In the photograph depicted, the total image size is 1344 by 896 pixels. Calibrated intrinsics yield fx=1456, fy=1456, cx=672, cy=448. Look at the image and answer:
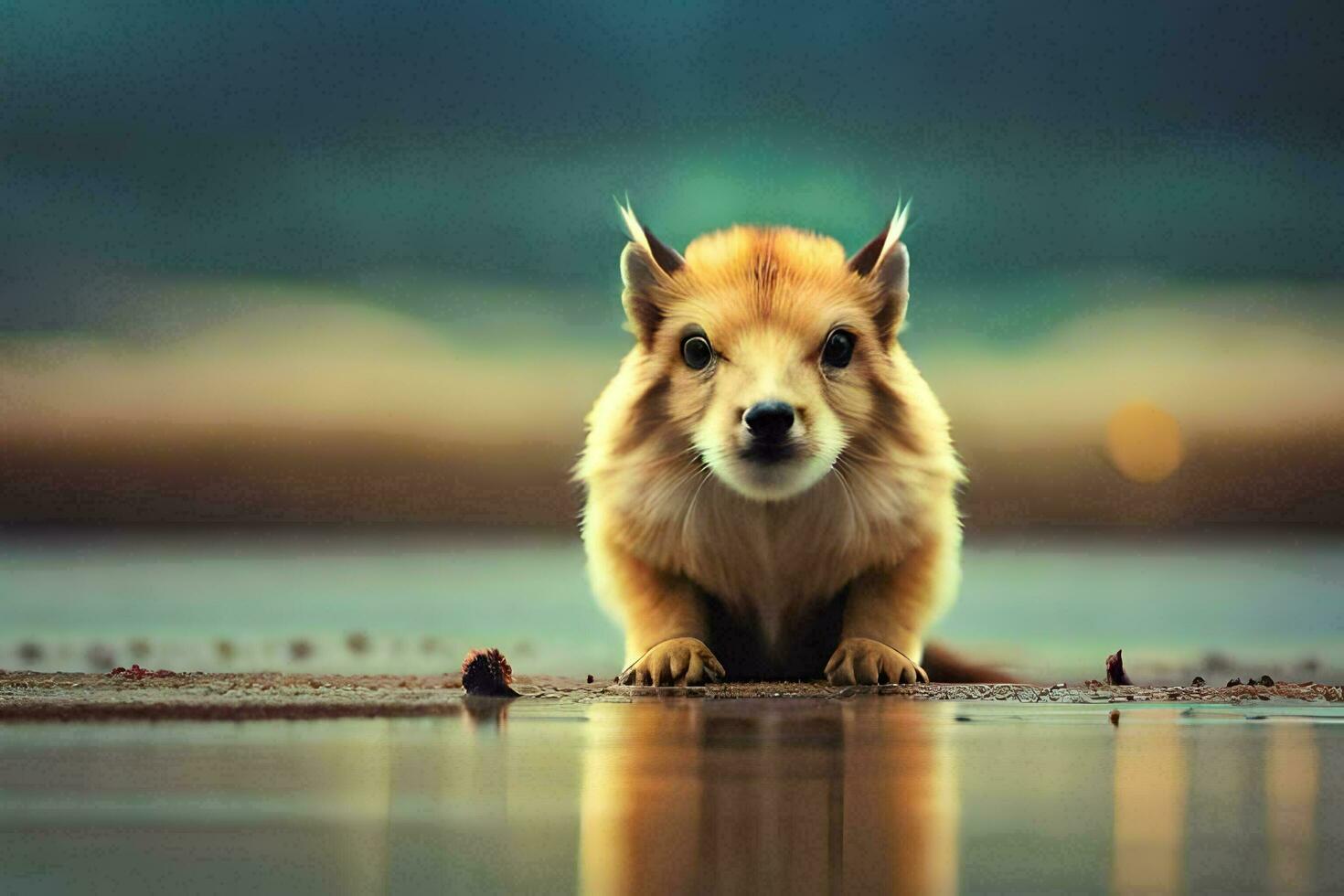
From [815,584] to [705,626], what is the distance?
271mm

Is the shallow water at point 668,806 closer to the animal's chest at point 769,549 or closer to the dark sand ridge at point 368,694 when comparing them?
the dark sand ridge at point 368,694

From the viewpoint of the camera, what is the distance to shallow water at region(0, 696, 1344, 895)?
1.28 metres

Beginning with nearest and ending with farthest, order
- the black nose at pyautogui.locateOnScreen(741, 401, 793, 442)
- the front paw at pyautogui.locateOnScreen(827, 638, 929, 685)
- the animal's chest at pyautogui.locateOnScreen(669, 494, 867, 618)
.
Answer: the black nose at pyautogui.locateOnScreen(741, 401, 793, 442), the front paw at pyautogui.locateOnScreen(827, 638, 929, 685), the animal's chest at pyautogui.locateOnScreen(669, 494, 867, 618)

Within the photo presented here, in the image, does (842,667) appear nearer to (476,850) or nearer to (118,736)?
(118,736)

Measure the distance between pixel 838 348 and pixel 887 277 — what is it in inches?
8.8

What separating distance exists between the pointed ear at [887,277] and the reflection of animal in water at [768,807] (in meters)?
1.09

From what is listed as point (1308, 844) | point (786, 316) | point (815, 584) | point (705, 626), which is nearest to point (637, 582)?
point (705, 626)

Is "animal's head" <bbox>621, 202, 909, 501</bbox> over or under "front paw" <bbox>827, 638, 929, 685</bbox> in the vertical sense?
over

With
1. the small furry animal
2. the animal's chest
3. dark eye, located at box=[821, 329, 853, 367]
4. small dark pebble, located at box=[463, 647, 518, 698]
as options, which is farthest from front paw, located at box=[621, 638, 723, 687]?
dark eye, located at box=[821, 329, 853, 367]

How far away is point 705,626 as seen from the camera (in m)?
3.36

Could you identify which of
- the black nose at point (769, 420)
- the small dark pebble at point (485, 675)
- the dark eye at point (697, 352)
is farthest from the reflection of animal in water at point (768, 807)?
the dark eye at point (697, 352)

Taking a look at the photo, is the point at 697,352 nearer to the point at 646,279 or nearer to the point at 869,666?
the point at 646,279

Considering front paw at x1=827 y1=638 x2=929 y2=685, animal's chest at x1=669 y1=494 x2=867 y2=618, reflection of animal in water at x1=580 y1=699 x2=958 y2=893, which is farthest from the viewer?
animal's chest at x1=669 y1=494 x2=867 y2=618

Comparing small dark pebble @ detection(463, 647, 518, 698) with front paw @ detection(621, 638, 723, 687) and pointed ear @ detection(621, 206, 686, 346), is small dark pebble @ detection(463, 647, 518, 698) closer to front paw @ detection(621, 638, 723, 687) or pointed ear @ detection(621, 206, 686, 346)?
front paw @ detection(621, 638, 723, 687)
